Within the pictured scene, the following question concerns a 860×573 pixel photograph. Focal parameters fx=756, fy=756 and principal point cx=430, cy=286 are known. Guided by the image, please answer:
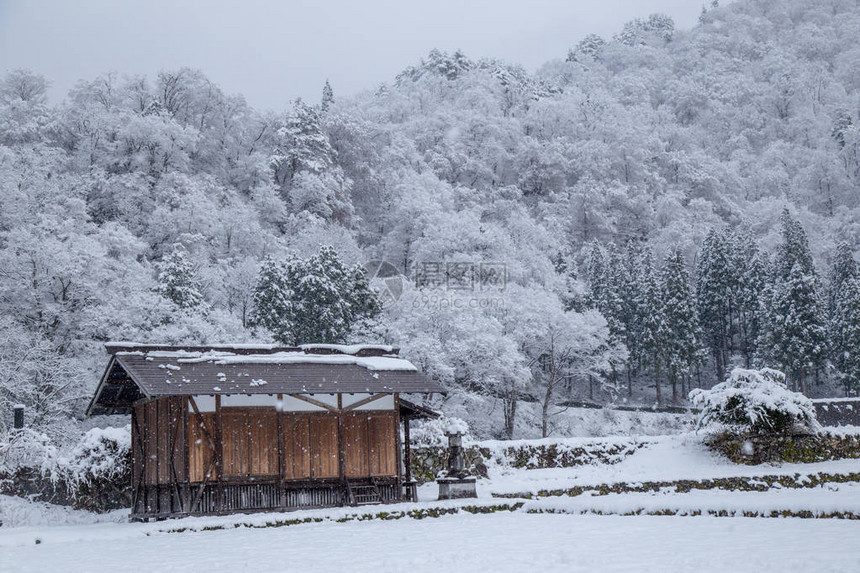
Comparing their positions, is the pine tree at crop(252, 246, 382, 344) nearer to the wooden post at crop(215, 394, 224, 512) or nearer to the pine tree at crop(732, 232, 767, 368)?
the wooden post at crop(215, 394, 224, 512)

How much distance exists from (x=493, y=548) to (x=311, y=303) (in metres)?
31.9

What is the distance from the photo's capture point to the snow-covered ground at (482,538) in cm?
977

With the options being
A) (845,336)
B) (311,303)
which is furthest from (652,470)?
(845,336)

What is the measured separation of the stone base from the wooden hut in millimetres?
939

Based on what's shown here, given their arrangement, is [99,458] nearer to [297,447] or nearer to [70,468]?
[70,468]

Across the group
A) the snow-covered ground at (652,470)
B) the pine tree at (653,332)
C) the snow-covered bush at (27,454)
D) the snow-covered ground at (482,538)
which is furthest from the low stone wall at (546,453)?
the pine tree at (653,332)

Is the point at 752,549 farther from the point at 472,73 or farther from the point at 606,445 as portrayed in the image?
the point at 472,73

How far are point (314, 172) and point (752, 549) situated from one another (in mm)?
56921

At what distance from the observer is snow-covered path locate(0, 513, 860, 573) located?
942 centimetres

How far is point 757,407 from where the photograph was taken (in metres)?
26.5

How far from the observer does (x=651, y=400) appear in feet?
196

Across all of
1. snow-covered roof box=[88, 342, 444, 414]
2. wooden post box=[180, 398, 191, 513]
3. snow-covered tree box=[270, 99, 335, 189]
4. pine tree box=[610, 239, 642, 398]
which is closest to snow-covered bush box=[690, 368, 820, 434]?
snow-covered roof box=[88, 342, 444, 414]

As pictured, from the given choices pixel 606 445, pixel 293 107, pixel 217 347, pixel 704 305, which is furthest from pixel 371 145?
pixel 217 347

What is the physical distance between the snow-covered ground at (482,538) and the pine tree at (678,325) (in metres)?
37.4
